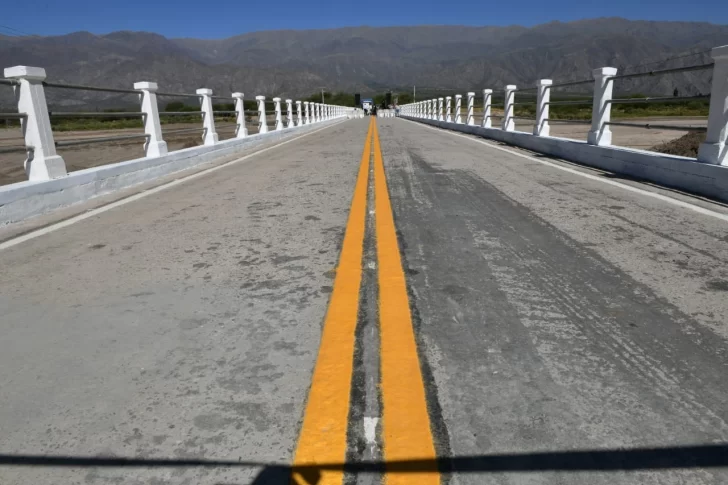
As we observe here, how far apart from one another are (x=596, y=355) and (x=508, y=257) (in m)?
1.52

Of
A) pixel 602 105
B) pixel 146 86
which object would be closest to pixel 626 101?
pixel 602 105

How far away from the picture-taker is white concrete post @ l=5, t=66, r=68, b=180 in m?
6.10

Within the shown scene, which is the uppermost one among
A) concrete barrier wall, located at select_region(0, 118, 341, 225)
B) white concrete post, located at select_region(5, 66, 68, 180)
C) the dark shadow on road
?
white concrete post, located at select_region(5, 66, 68, 180)

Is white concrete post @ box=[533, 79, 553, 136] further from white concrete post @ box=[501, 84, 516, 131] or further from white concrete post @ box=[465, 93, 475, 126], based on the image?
white concrete post @ box=[465, 93, 475, 126]

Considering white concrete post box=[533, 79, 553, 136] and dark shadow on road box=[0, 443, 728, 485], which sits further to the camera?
white concrete post box=[533, 79, 553, 136]

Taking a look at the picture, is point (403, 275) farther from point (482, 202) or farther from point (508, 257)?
point (482, 202)

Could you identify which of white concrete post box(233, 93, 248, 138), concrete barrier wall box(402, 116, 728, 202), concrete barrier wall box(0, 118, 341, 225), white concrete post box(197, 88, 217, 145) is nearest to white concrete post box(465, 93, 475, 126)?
concrete barrier wall box(402, 116, 728, 202)

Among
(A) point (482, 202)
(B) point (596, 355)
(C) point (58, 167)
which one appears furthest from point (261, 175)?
(B) point (596, 355)

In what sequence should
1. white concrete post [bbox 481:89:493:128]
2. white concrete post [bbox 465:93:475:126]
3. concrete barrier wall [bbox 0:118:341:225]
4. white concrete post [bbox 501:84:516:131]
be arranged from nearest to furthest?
concrete barrier wall [bbox 0:118:341:225] → white concrete post [bbox 501:84:516:131] → white concrete post [bbox 481:89:493:128] → white concrete post [bbox 465:93:475:126]

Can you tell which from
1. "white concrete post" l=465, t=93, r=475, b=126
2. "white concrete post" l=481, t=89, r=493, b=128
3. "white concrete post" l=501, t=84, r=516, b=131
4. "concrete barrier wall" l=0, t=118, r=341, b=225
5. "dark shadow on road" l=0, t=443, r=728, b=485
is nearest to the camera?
"dark shadow on road" l=0, t=443, r=728, b=485

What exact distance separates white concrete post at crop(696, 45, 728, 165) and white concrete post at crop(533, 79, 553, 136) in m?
5.50

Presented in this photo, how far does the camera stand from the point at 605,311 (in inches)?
111

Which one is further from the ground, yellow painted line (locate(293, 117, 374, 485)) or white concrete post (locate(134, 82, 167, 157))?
white concrete post (locate(134, 82, 167, 157))

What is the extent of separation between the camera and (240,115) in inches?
583
